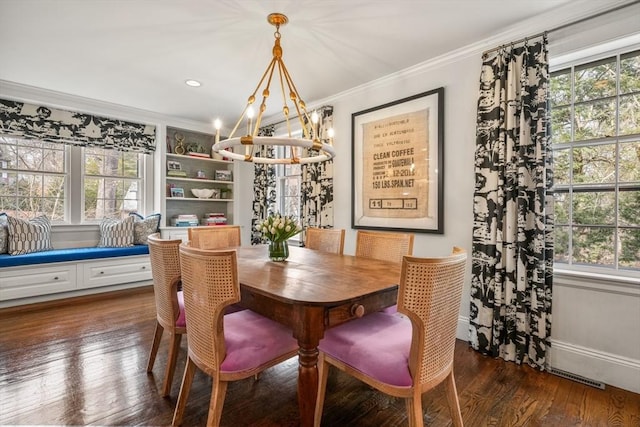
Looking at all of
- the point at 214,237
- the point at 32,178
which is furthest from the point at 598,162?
the point at 32,178

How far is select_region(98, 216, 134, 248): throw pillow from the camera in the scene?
4.20m

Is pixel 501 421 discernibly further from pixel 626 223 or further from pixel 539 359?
pixel 626 223

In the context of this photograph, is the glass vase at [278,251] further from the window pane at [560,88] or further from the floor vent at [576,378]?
the window pane at [560,88]

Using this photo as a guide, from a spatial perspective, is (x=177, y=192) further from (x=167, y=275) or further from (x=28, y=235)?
(x=167, y=275)

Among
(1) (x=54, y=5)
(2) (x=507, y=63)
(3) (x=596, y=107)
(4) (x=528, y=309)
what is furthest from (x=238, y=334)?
(3) (x=596, y=107)

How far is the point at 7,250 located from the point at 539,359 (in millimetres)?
5253

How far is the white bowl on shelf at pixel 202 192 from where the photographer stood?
5074 mm

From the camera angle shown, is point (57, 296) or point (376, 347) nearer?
point (376, 347)

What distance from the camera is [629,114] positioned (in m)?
2.11

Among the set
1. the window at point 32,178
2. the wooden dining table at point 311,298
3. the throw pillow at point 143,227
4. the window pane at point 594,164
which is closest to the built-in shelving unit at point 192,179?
the throw pillow at point 143,227

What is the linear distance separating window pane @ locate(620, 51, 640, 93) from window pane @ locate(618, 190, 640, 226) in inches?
27.5

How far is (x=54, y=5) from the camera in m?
2.08

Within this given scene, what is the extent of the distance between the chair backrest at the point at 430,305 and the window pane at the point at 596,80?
1931 millimetres

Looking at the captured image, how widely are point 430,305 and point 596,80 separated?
2290mm
